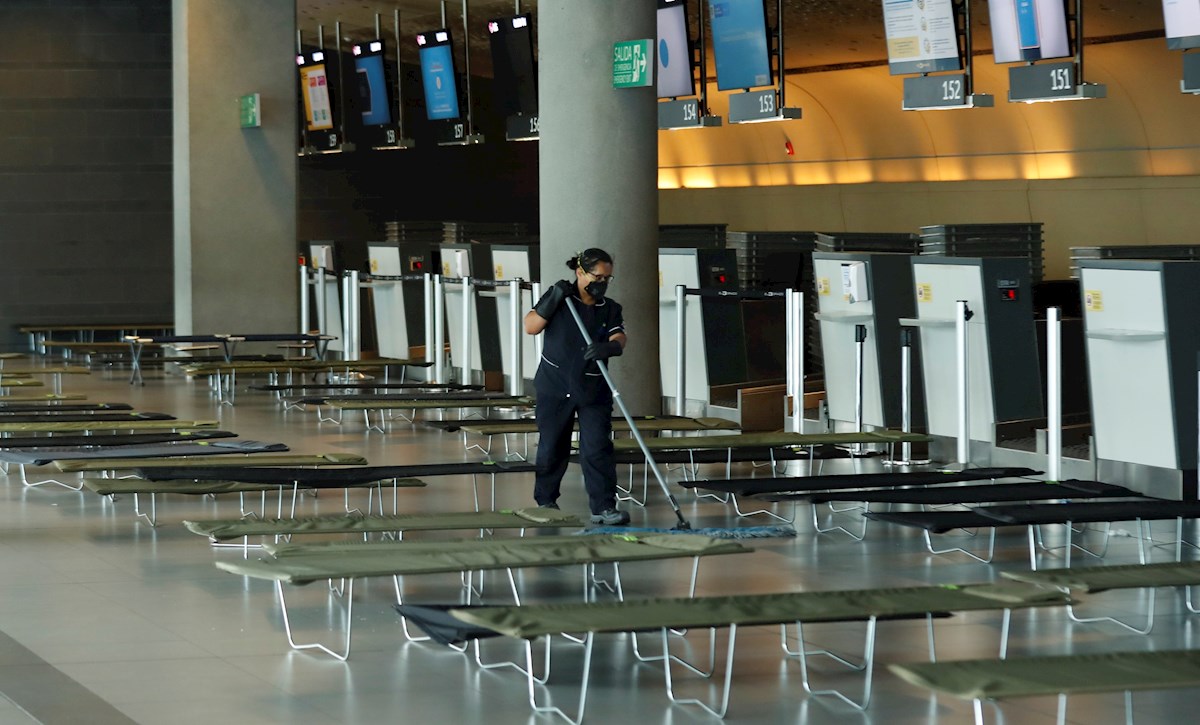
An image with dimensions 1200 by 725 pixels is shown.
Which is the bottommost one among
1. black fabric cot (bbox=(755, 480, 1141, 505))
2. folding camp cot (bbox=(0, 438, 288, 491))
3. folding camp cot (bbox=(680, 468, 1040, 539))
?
black fabric cot (bbox=(755, 480, 1141, 505))

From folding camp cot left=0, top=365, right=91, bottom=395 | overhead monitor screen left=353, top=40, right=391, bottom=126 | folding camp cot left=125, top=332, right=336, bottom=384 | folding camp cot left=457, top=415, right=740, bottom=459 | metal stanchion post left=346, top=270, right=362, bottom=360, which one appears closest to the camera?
folding camp cot left=457, top=415, right=740, bottom=459

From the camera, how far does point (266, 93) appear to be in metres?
18.8

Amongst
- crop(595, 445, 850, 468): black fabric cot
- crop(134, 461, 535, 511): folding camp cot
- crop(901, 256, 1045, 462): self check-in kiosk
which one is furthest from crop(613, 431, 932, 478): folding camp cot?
crop(134, 461, 535, 511): folding camp cot

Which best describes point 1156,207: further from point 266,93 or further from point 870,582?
point 870,582

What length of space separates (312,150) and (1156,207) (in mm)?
10851

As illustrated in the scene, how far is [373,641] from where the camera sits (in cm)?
583

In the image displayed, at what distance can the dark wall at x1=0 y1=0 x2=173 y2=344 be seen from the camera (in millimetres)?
22281

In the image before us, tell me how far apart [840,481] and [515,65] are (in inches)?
409

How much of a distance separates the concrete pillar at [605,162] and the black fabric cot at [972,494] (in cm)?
401

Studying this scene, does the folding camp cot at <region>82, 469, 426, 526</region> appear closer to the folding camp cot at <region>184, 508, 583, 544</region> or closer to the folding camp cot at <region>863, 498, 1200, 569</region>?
the folding camp cot at <region>184, 508, 583, 544</region>

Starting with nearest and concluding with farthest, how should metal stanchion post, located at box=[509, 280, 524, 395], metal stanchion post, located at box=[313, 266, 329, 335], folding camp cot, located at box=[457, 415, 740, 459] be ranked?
folding camp cot, located at box=[457, 415, 740, 459] < metal stanchion post, located at box=[509, 280, 524, 395] < metal stanchion post, located at box=[313, 266, 329, 335]

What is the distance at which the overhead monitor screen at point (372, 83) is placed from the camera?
2041 cm

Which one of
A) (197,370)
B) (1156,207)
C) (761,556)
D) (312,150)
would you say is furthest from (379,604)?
(312,150)

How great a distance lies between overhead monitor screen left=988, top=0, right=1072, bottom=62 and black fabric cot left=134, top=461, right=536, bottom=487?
5464mm
